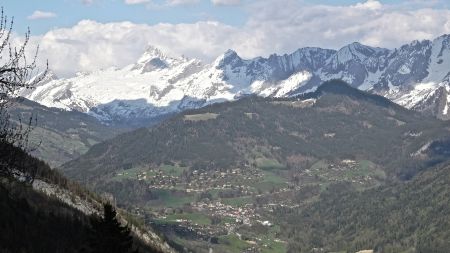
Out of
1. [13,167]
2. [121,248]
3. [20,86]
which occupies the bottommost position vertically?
[121,248]

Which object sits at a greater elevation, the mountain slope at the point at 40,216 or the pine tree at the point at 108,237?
the mountain slope at the point at 40,216

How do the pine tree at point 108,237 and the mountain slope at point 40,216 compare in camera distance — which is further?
the mountain slope at point 40,216

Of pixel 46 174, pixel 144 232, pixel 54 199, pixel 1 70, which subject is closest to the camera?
pixel 1 70

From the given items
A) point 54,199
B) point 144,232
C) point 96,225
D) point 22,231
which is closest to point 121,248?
point 96,225

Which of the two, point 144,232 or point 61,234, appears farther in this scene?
point 144,232

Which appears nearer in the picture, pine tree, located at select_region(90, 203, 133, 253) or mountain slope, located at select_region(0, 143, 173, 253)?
pine tree, located at select_region(90, 203, 133, 253)

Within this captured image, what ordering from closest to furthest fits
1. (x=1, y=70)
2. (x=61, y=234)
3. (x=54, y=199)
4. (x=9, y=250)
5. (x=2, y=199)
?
1. (x=1, y=70)
2. (x=9, y=250)
3. (x=2, y=199)
4. (x=61, y=234)
5. (x=54, y=199)

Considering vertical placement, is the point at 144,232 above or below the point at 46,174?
below

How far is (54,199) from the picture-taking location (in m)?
109

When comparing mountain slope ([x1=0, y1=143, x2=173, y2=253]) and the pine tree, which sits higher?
mountain slope ([x1=0, y1=143, x2=173, y2=253])

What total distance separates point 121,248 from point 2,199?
31.9 meters

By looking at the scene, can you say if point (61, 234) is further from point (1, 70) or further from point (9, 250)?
point (1, 70)

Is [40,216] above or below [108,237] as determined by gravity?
above

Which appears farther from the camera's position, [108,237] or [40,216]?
[40,216]
